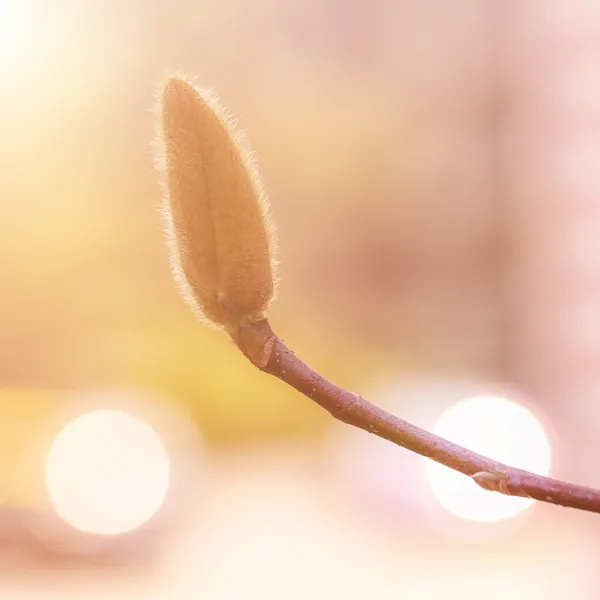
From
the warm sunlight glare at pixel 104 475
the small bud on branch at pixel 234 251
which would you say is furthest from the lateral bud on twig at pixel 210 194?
the warm sunlight glare at pixel 104 475

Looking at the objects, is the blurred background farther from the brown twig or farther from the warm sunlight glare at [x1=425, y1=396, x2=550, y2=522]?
the brown twig

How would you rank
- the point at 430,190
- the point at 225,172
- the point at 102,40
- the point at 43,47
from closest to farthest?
the point at 225,172 < the point at 43,47 < the point at 102,40 < the point at 430,190

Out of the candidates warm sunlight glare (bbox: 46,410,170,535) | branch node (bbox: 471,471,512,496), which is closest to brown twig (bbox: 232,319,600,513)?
branch node (bbox: 471,471,512,496)

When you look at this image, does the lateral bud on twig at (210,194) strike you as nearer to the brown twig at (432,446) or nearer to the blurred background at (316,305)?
the brown twig at (432,446)

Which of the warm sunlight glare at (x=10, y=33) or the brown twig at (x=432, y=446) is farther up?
the warm sunlight glare at (x=10, y=33)

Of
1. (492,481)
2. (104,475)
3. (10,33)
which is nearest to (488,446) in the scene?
(104,475)

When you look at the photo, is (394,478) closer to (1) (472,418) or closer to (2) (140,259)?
(1) (472,418)

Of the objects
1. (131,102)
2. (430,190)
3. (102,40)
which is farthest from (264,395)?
(102,40)
